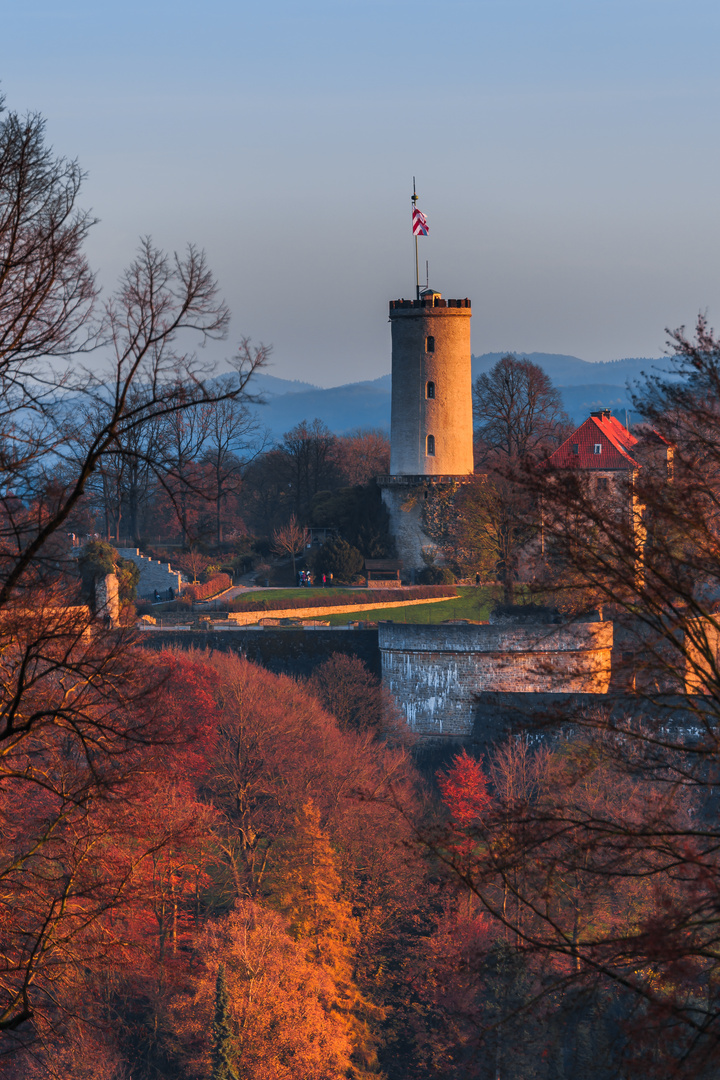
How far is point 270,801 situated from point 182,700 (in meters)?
3.76

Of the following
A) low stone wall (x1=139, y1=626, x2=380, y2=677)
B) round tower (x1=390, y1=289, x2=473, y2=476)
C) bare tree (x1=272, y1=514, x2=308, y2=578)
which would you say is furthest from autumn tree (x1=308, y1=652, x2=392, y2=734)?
round tower (x1=390, y1=289, x2=473, y2=476)

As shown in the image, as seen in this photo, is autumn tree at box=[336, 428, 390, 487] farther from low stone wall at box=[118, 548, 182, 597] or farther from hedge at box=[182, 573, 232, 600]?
low stone wall at box=[118, 548, 182, 597]

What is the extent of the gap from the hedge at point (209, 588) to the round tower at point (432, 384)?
28.5 ft

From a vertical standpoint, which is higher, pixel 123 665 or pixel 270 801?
pixel 123 665

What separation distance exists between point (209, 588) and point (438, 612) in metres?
8.70

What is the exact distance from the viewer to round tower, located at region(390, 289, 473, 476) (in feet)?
157

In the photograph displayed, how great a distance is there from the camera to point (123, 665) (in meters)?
8.05

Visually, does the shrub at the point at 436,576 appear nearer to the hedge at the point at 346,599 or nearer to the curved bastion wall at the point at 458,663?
the hedge at the point at 346,599

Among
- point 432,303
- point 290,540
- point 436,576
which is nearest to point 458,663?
point 436,576

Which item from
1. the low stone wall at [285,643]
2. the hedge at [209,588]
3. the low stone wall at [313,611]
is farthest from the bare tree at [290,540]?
the low stone wall at [285,643]

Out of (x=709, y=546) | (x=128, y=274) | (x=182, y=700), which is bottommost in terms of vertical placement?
(x=182, y=700)

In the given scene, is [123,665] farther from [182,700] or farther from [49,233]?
[182,700]

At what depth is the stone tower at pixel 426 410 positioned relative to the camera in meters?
47.9

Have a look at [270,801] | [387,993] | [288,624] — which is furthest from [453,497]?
[387,993]
